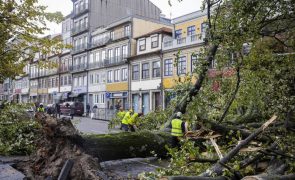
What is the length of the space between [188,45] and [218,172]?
2886 cm

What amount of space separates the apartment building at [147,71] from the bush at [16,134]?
82.1 ft

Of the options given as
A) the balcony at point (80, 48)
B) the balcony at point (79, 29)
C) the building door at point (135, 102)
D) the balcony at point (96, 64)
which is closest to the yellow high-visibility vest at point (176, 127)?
the building door at point (135, 102)

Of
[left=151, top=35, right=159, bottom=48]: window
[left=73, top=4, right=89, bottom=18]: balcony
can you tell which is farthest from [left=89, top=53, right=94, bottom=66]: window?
Answer: [left=151, top=35, right=159, bottom=48]: window

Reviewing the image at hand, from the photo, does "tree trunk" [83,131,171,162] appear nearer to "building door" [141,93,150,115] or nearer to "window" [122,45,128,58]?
"building door" [141,93,150,115]

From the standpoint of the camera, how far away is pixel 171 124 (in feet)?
32.1

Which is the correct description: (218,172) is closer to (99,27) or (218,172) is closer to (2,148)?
(2,148)

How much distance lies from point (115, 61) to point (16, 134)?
3453 cm

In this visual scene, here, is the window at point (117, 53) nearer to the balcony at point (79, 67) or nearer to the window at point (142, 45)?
the window at point (142, 45)

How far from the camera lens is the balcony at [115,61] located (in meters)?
42.4

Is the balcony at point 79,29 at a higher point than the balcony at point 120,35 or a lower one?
higher

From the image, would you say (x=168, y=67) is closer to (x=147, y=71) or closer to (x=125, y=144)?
(x=147, y=71)

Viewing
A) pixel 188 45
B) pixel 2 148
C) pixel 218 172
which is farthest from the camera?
pixel 188 45

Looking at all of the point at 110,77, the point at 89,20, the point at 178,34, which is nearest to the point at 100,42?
the point at 89,20

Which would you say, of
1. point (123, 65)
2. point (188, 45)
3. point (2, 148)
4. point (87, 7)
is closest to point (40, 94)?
point (87, 7)
